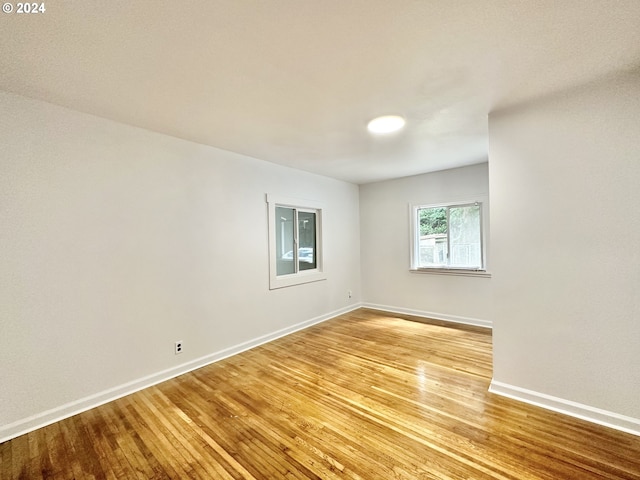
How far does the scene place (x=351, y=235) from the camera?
5.45 meters

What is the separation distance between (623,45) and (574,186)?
886mm

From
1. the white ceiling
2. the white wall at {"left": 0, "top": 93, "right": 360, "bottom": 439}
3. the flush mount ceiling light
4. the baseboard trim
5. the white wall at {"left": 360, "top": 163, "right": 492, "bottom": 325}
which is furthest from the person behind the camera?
the white wall at {"left": 360, "top": 163, "right": 492, "bottom": 325}

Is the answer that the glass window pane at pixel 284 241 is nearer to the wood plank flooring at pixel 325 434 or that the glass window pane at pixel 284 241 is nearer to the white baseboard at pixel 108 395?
the white baseboard at pixel 108 395

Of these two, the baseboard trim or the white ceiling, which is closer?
the white ceiling

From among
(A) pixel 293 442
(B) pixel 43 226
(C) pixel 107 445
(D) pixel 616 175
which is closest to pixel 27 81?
(B) pixel 43 226

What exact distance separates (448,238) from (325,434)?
12.3 ft

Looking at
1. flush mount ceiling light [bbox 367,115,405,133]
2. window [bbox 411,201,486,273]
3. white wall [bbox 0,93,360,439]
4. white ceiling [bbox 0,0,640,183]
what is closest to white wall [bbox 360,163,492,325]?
window [bbox 411,201,486,273]

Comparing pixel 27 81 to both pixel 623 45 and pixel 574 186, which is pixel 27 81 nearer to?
pixel 623 45

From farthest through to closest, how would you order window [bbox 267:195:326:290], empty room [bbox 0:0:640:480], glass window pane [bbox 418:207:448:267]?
glass window pane [bbox 418:207:448:267]
window [bbox 267:195:326:290]
empty room [bbox 0:0:640:480]

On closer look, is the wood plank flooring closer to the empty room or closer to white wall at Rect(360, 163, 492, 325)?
the empty room

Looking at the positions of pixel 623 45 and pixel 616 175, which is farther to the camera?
pixel 616 175

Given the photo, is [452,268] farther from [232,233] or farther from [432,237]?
[232,233]

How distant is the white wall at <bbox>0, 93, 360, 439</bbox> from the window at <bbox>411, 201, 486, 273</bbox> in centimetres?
285

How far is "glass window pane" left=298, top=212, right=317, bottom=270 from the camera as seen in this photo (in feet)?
14.9
